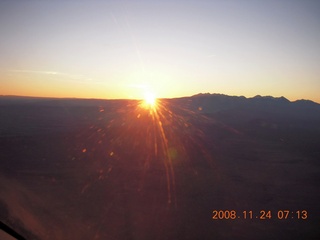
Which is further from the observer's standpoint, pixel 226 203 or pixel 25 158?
pixel 25 158

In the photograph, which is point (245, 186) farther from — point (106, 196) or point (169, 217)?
point (106, 196)

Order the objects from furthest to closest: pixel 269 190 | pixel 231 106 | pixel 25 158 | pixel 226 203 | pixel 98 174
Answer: pixel 231 106
pixel 25 158
pixel 98 174
pixel 269 190
pixel 226 203

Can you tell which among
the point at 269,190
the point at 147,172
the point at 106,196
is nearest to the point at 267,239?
the point at 269,190

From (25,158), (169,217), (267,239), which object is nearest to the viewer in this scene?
(267,239)

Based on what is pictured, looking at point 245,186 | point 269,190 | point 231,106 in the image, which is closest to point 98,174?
point 245,186
